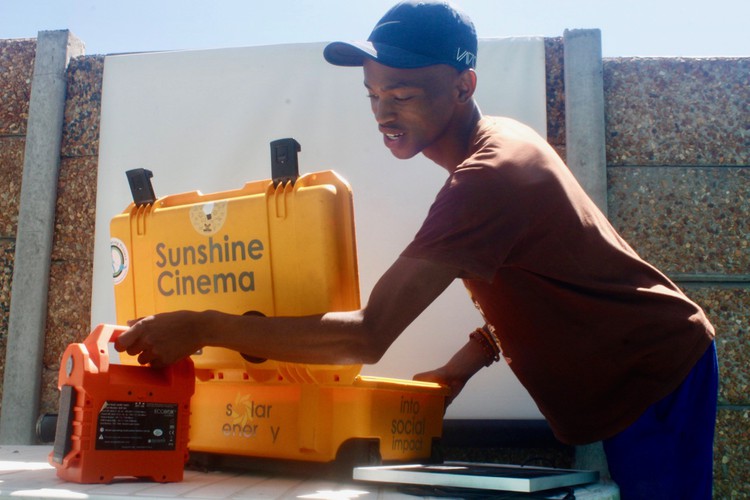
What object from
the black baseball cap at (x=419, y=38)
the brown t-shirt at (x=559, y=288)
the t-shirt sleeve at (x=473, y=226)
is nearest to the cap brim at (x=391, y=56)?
the black baseball cap at (x=419, y=38)

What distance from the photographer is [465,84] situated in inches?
57.8

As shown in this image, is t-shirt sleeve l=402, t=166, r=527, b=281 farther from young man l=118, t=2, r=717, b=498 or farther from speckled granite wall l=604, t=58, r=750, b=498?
speckled granite wall l=604, t=58, r=750, b=498

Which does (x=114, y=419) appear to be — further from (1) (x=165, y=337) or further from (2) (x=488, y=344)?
(2) (x=488, y=344)

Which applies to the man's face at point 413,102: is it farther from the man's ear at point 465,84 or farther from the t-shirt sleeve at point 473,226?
the t-shirt sleeve at point 473,226

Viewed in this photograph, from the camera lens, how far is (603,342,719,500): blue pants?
1.31 m

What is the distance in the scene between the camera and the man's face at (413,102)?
56.2 inches

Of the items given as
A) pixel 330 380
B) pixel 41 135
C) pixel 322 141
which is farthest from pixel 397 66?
pixel 41 135

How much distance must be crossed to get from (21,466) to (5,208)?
114 cm

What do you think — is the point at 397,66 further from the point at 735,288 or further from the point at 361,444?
the point at 735,288

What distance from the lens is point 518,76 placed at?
7.15 ft

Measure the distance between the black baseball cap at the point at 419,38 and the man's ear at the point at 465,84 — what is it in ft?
0.04

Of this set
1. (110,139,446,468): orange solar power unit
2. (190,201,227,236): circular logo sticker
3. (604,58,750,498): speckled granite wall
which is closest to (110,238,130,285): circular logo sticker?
(110,139,446,468): orange solar power unit

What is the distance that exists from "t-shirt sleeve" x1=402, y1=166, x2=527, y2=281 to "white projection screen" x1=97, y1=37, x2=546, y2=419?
968mm

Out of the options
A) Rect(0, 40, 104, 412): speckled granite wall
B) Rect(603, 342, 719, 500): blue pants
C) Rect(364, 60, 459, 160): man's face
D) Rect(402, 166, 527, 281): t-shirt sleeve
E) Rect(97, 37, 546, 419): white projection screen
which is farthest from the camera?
Rect(0, 40, 104, 412): speckled granite wall
